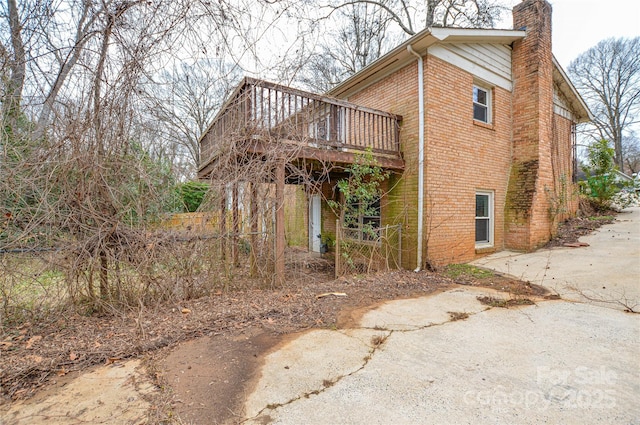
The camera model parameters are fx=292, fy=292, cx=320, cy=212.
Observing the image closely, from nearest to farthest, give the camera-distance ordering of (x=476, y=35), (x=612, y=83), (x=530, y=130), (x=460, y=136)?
(x=476, y=35) → (x=460, y=136) → (x=530, y=130) → (x=612, y=83)

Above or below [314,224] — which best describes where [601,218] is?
above

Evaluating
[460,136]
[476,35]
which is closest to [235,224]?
[460,136]

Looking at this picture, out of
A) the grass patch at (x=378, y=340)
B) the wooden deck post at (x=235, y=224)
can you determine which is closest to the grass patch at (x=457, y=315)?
the grass patch at (x=378, y=340)

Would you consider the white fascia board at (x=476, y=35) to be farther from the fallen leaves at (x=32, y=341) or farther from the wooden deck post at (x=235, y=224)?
the fallen leaves at (x=32, y=341)

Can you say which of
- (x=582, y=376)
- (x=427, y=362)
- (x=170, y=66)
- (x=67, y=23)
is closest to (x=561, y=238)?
(x=582, y=376)

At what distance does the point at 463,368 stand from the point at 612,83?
31646mm

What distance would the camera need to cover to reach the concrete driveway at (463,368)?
83.8 inches

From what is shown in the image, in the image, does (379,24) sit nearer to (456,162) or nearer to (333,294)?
(456,162)

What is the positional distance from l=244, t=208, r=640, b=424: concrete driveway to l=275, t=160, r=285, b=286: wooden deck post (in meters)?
1.91

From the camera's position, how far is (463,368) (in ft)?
8.95

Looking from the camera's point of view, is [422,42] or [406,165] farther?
[406,165]

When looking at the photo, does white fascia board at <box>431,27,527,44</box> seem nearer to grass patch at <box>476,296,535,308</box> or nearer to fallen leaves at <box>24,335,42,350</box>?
grass patch at <box>476,296,535,308</box>

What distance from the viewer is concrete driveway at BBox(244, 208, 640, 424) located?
213 cm

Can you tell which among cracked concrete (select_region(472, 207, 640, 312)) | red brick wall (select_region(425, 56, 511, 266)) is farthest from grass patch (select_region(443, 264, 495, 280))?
cracked concrete (select_region(472, 207, 640, 312))
